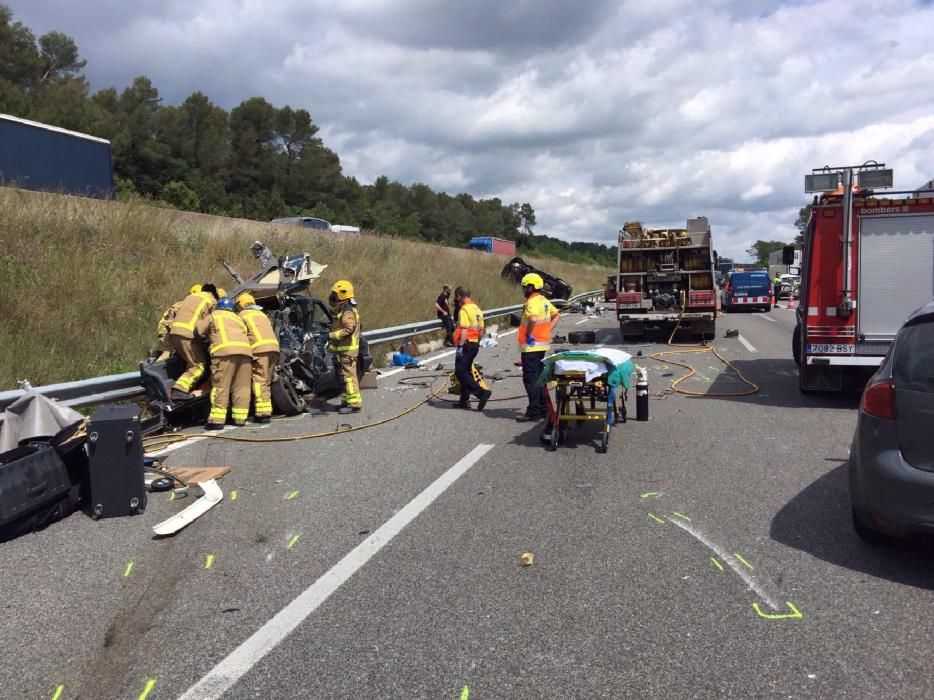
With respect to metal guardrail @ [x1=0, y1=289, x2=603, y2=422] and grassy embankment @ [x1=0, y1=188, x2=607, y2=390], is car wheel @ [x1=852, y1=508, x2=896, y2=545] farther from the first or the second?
grassy embankment @ [x1=0, y1=188, x2=607, y2=390]

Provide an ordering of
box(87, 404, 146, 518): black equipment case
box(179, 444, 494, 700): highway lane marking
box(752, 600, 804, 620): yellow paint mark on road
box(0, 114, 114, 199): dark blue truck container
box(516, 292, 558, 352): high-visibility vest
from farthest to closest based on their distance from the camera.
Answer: box(0, 114, 114, 199): dark blue truck container → box(516, 292, 558, 352): high-visibility vest → box(87, 404, 146, 518): black equipment case → box(752, 600, 804, 620): yellow paint mark on road → box(179, 444, 494, 700): highway lane marking

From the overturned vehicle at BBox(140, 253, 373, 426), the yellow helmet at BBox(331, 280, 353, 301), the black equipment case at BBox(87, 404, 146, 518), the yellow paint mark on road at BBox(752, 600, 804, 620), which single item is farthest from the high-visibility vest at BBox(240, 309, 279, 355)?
the yellow paint mark on road at BBox(752, 600, 804, 620)

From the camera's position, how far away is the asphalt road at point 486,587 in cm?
328

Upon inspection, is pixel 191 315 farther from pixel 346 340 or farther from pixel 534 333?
pixel 534 333

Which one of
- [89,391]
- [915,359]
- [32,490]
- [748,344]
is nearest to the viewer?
[915,359]

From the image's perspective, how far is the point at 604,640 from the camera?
356 cm

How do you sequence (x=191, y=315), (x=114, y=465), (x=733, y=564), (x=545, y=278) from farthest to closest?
(x=545, y=278), (x=191, y=315), (x=114, y=465), (x=733, y=564)

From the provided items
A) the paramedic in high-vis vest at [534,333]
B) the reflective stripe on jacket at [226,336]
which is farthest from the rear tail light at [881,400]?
the reflective stripe on jacket at [226,336]

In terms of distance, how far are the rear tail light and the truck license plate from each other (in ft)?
17.5

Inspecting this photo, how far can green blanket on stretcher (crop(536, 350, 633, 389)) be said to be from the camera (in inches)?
286

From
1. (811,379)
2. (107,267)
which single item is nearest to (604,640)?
(811,379)

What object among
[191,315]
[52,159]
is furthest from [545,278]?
[191,315]

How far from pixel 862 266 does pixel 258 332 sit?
24.7ft

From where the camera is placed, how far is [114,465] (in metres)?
5.59
